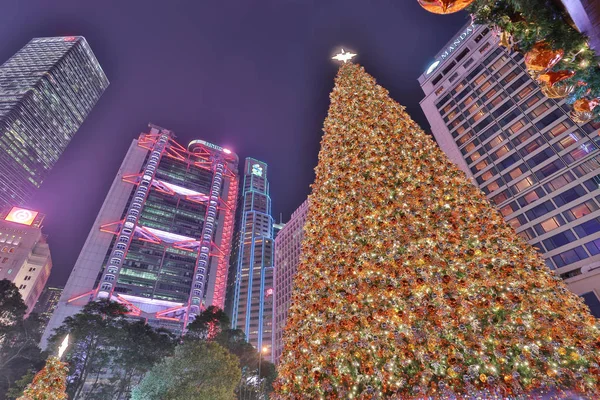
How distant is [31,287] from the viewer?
239 feet

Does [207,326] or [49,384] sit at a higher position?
[207,326]

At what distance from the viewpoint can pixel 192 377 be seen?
1523cm

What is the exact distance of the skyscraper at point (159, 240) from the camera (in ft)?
173

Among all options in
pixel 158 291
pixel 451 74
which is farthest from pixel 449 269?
pixel 158 291

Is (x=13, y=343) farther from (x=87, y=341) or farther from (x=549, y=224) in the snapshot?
(x=549, y=224)

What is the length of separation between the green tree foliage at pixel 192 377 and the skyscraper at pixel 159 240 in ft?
133

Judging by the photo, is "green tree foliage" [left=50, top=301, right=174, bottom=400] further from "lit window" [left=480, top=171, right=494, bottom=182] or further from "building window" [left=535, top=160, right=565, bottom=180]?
"building window" [left=535, top=160, right=565, bottom=180]

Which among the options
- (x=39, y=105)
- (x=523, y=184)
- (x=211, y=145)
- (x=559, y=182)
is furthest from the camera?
(x=39, y=105)

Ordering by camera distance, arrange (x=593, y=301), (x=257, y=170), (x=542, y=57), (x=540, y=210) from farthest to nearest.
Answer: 1. (x=257, y=170)
2. (x=540, y=210)
3. (x=593, y=301)
4. (x=542, y=57)

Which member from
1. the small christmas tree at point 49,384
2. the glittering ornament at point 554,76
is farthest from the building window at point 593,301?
the small christmas tree at point 49,384

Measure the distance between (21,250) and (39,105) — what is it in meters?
69.5

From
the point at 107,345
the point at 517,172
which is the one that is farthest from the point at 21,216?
the point at 517,172

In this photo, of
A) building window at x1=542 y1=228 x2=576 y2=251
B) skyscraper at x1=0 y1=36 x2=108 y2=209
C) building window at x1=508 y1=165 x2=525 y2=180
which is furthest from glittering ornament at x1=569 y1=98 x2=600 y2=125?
skyscraper at x1=0 y1=36 x2=108 y2=209

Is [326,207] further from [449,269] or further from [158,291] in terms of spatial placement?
[158,291]
